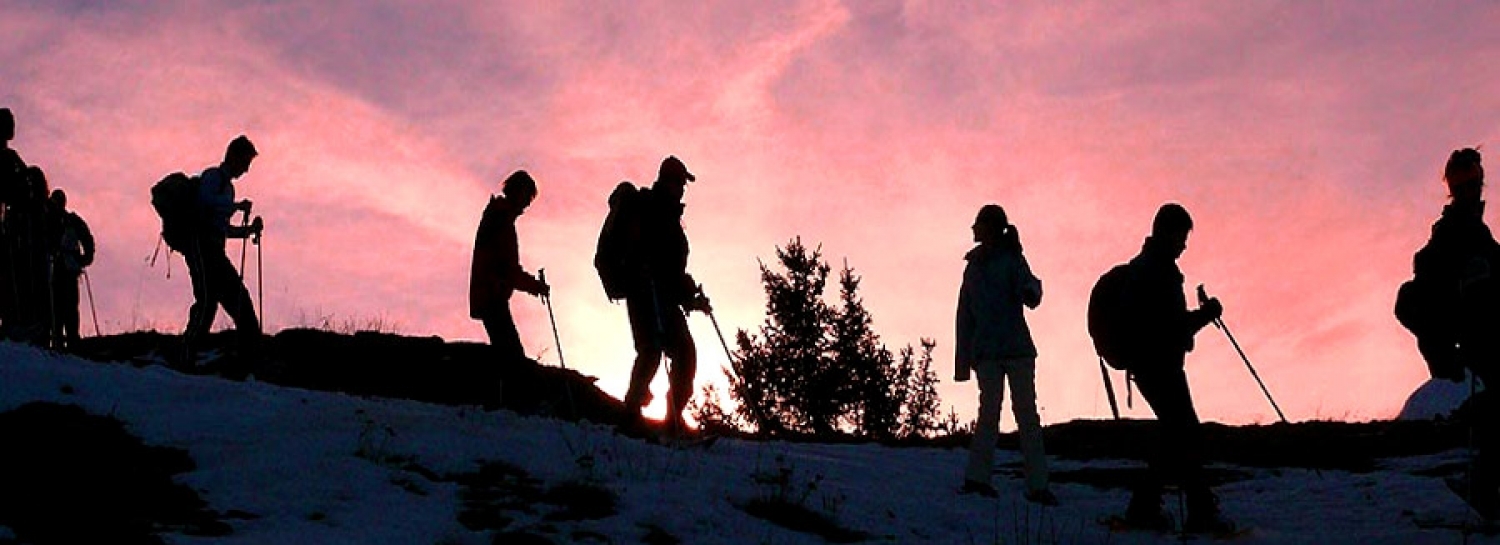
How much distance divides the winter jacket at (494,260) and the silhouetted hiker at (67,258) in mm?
4939

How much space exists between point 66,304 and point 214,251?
12.7 feet

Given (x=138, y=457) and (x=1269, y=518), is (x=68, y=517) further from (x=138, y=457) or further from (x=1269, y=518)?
(x=1269, y=518)

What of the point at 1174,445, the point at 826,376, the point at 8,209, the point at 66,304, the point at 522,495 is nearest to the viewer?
the point at 522,495

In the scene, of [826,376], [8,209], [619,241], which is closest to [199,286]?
[8,209]

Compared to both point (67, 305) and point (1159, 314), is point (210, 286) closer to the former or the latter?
point (67, 305)

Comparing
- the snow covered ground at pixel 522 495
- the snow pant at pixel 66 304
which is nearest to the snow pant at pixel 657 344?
the snow covered ground at pixel 522 495

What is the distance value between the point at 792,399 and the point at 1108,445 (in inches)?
929

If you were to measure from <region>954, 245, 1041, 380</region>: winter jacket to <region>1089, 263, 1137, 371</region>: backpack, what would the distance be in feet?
3.25

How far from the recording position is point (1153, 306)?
1082cm

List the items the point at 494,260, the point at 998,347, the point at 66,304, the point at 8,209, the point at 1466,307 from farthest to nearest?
the point at 66,304
the point at 8,209
the point at 494,260
the point at 998,347
the point at 1466,307

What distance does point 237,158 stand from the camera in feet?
43.2

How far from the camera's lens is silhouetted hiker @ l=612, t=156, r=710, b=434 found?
42.1 feet

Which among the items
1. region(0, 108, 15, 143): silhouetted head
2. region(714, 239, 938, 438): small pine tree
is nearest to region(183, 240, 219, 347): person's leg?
region(0, 108, 15, 143): silhouetted head

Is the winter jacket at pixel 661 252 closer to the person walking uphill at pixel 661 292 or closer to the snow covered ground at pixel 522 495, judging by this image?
the person walking uphill at pixel 661 292
